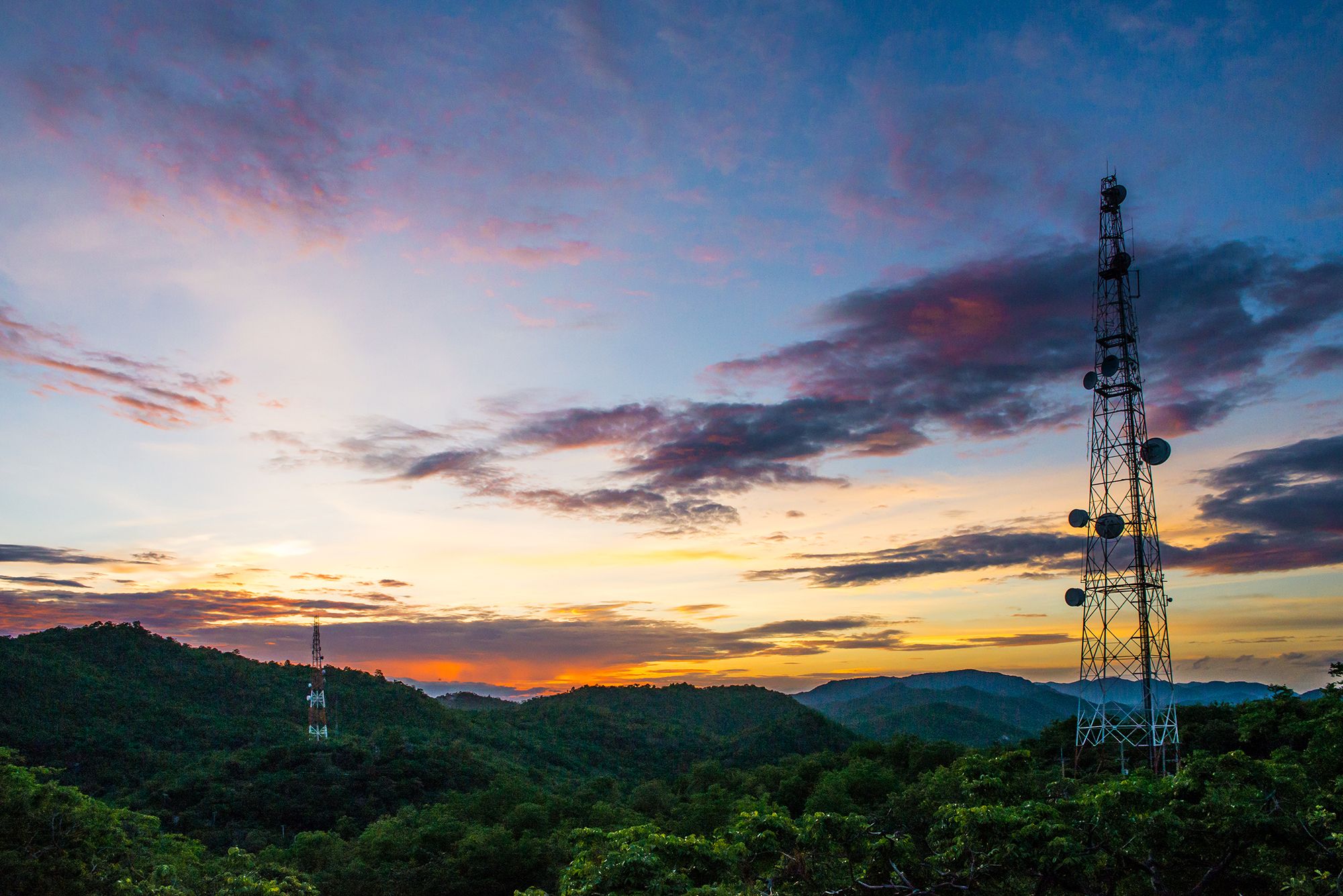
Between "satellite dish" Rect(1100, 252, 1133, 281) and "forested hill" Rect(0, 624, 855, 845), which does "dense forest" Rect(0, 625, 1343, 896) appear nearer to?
"forested hill" Rect(0, 624, 855, 845)

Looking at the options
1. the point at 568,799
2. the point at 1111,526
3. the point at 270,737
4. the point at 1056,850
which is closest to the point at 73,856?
the point at 1056,850

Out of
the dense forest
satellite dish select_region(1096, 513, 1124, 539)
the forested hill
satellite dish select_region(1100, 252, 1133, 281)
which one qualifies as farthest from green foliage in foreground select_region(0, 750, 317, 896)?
the forested hill

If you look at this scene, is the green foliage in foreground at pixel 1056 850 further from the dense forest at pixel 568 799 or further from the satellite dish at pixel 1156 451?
the satellite dish at pixel 1156 451

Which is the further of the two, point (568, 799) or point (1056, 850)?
point (568, 799)

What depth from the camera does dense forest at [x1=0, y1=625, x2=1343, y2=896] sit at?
14.9 meters

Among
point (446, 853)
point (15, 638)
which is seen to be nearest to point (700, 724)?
point (15, 638)

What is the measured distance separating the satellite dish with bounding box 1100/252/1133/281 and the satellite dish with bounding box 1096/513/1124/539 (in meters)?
9.86

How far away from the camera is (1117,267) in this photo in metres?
32.3

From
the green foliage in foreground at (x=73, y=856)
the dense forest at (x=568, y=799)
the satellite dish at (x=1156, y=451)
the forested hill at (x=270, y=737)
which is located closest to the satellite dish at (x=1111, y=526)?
the satellite dish at (x=1156, y=451)

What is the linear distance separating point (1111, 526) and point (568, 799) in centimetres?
3959

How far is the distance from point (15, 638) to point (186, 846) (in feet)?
290

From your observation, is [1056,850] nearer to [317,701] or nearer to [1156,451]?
[1156,451]

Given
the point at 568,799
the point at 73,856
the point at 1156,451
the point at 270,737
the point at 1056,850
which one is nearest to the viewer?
the point at 1056,850

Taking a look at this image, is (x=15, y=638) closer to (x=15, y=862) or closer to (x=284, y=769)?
(x=284, y=769)
